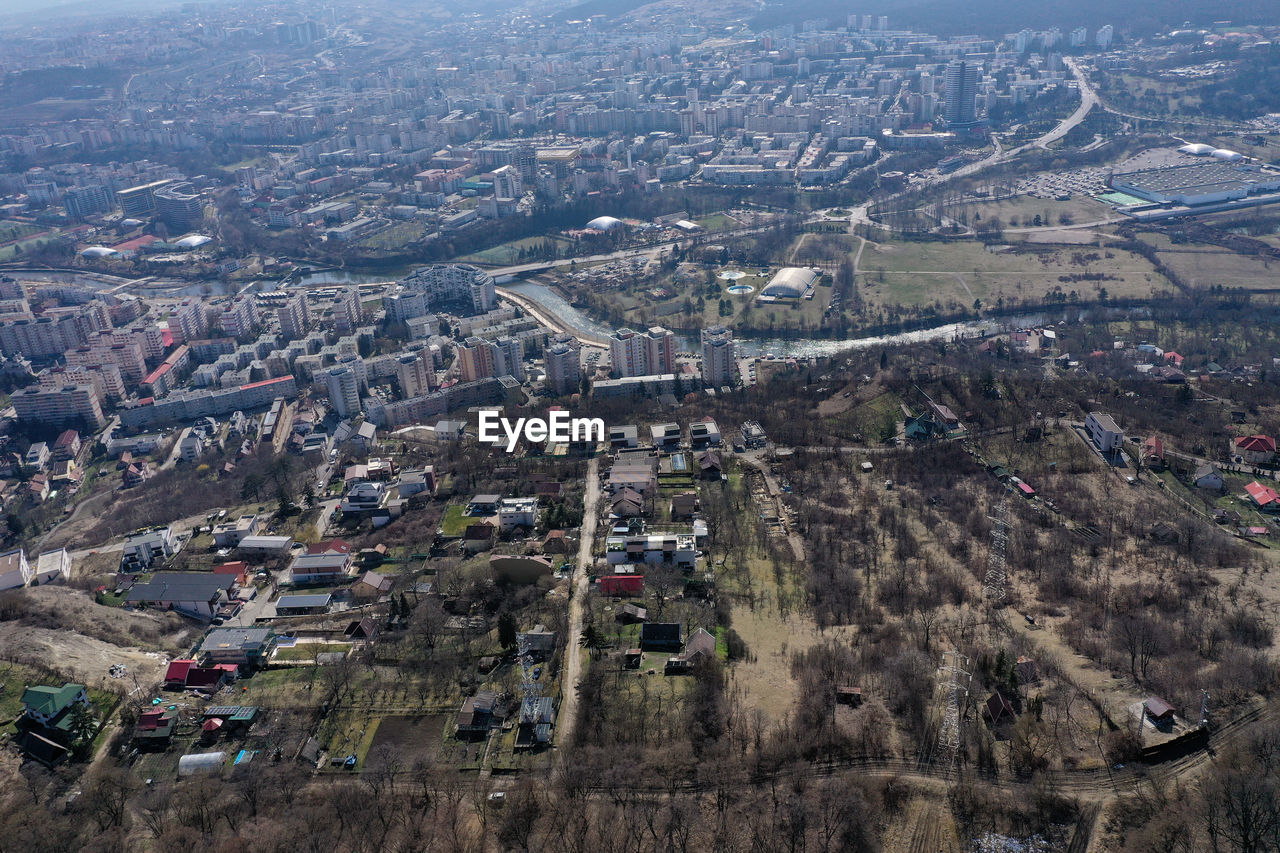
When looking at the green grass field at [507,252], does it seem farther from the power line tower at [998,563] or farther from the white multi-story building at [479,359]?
the power line tower at [998,563]

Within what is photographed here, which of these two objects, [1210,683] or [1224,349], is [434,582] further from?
[1224,349]

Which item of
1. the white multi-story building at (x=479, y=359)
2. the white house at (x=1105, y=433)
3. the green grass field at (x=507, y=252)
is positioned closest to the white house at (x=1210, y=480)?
the white house at (x=1105, y=433)

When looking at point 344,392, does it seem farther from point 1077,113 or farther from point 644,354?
point 1077,113

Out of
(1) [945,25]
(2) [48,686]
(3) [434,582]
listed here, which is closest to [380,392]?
(3) [434,582]

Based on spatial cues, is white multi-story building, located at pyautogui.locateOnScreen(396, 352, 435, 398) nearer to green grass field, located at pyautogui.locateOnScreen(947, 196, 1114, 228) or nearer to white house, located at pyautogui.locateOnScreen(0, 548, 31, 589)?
white house, located at pyautogui.locateOnScreen(0, 548, 31, 589)

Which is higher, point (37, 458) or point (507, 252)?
point (507, 252)

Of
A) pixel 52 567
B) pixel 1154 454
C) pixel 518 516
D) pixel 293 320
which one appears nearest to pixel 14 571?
pixel 52 567

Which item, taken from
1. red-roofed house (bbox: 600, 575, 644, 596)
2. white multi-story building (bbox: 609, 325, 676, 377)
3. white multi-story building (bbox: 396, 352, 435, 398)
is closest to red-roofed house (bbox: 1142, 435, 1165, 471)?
red-roofed house (bbox: 600, 575, 644, 596)
